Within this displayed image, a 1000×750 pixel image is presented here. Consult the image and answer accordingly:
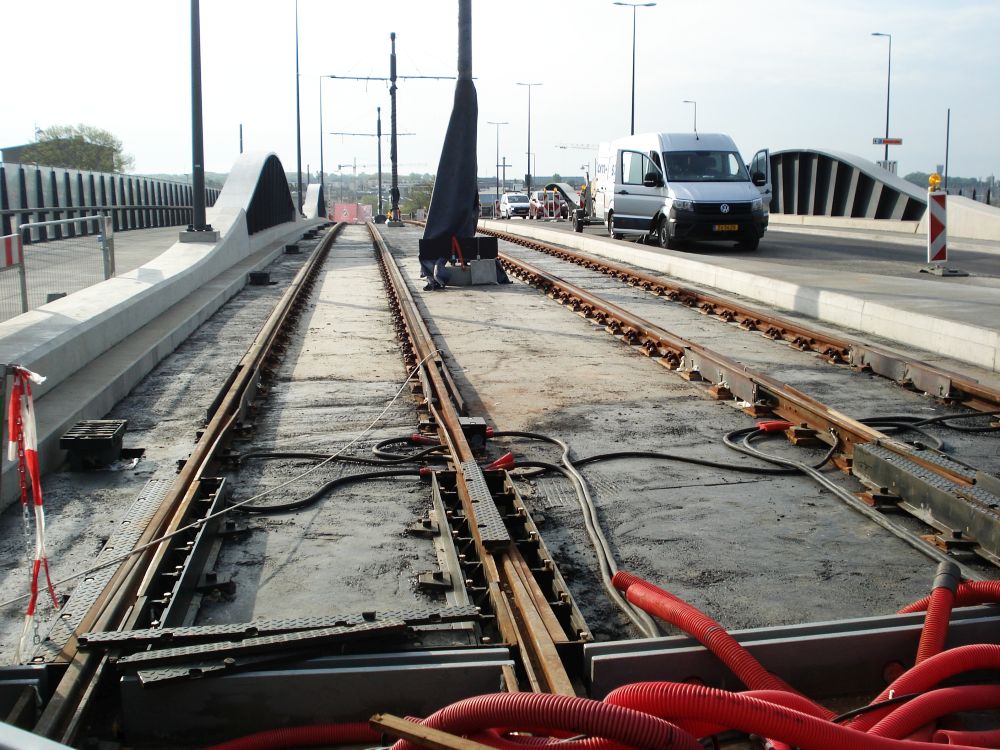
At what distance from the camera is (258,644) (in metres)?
3.58

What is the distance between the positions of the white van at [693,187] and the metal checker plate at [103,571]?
18807 mm

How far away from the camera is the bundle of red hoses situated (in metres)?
2.89

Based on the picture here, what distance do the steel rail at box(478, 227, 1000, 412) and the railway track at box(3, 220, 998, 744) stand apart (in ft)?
0.13

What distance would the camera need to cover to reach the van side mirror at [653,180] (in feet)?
79.7

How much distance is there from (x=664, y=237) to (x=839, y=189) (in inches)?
578

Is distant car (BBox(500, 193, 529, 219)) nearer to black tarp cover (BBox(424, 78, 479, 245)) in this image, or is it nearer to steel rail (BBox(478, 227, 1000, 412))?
black tarp cover (BBox(424, 78, 479, 245))

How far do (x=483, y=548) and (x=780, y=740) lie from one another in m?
1.96

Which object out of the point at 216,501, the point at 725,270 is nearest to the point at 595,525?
the point at 216,501

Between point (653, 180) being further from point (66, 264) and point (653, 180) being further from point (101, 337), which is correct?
point (101, 337)

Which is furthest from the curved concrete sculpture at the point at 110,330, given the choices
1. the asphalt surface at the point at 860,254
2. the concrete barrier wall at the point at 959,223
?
the concrete barrier wall at the point at 959,223

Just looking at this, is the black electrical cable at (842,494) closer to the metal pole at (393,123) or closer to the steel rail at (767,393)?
the steel rail at (767,393)

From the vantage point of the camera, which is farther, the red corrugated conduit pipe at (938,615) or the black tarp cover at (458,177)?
the black tarp cover at (458,177)

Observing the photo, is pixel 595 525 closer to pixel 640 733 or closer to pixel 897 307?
pixel 640 733

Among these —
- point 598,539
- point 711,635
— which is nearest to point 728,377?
point 598,539
